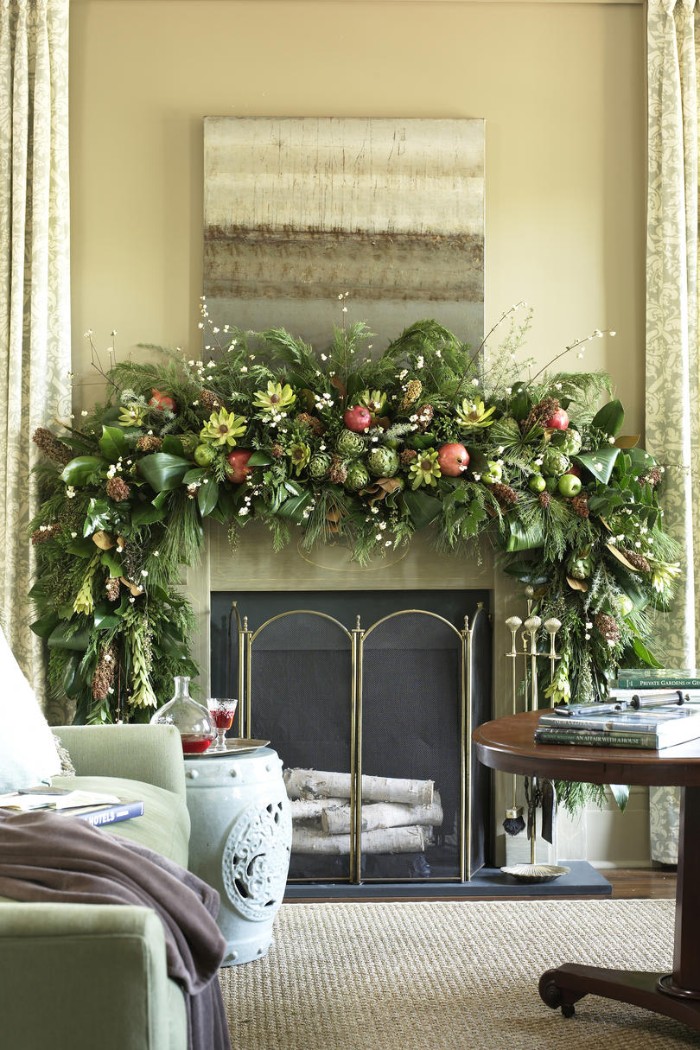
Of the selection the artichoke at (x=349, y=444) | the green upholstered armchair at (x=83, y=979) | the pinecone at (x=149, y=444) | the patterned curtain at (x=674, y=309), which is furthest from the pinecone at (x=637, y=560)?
the green upholstered armchair at (x=83, y=979)

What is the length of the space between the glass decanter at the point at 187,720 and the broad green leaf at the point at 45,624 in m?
0.72

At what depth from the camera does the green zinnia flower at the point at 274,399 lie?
128 inches

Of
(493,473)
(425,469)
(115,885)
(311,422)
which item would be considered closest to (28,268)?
(311,422)

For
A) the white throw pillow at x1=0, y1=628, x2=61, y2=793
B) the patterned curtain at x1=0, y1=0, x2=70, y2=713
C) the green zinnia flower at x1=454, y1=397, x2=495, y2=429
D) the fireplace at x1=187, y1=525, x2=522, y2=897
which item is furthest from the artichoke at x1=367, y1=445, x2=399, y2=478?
the white throw pillow at x1=0, y1=628, x2=61, y2=793

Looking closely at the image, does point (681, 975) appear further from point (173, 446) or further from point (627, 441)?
point (173, 446)

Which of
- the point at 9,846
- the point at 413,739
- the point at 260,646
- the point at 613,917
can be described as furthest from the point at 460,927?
the point at 9,846

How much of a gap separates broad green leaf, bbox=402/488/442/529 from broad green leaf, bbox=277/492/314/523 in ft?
0.97

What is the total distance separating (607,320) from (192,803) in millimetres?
2178

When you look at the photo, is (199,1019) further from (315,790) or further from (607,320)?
(607,320)

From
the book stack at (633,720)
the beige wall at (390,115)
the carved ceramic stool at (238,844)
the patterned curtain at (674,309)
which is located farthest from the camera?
the beige wall at (390,115)

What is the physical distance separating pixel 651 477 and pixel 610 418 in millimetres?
232

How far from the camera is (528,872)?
3340mm

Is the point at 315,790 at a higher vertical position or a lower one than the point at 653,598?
lower

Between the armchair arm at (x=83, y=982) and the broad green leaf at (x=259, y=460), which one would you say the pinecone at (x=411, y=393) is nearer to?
the broad green leaf at (x=259, y=460)
